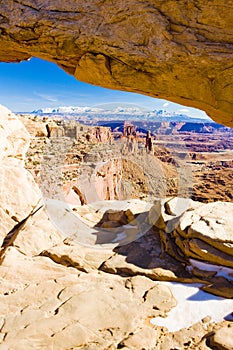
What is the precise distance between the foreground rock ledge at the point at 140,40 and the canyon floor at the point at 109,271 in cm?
420

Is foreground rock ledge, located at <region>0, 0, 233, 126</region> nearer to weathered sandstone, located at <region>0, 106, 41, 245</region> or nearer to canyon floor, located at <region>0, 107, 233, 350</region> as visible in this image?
canyon floor, located at <region>0, 107, 233, 350</region>

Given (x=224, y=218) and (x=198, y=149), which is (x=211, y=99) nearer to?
(x=224, y=218)

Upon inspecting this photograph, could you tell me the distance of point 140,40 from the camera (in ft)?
12.0

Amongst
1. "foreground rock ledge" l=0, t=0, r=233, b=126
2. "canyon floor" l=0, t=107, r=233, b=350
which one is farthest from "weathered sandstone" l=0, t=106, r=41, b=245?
"foreground rock ledge" l=0, t=0, r=233, b=126

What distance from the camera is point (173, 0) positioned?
140 inches

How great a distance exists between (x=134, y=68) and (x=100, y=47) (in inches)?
20.8

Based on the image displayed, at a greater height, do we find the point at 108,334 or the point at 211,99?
the point at 211,99

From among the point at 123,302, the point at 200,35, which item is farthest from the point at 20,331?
the point at 200,35

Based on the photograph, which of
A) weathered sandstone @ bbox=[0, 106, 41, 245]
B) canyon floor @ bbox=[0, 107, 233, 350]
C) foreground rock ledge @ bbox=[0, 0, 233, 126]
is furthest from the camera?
weathered sandstone @ bbox=[0, 106, 41, 245]

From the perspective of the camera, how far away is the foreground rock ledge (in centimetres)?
352

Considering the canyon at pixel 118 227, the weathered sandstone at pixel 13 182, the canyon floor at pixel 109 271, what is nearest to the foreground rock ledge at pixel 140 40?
the canyon at pixel 118 227

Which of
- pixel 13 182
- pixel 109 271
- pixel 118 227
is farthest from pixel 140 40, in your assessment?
pixel 13 182

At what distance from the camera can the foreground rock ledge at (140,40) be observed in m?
3.52

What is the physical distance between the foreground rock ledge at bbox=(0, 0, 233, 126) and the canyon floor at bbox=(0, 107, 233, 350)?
4.20 m
